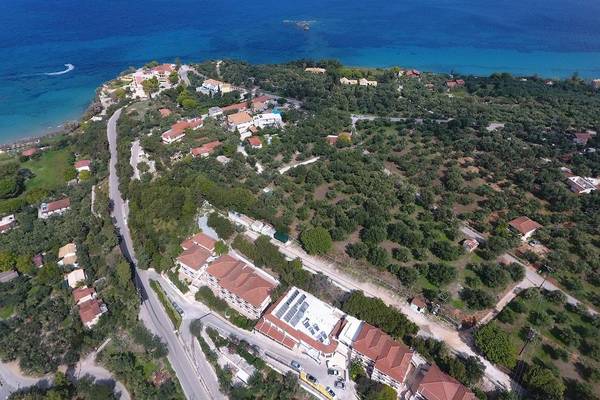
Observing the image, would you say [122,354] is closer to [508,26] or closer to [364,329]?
[364,329]

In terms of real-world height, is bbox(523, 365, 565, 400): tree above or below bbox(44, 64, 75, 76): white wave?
above

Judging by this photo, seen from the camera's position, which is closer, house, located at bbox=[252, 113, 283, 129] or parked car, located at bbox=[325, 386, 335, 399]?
parked car, located at bbox=[325, 386, 335, 399]

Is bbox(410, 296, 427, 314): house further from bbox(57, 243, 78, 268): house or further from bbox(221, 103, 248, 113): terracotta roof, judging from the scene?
bbox(221, 103, 248, 113): terracotta roof

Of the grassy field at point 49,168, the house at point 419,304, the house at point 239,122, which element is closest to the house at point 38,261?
the grassy field at point 49,168

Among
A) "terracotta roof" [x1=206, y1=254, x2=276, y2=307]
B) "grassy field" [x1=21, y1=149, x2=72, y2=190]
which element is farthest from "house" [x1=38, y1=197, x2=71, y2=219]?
"terracotta roof" [x1=206, y1=254, x2=276, y2=307]

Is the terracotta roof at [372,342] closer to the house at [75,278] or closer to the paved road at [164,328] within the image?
the paved road at [164,328]

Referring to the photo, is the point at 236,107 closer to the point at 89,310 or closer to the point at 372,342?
the point at 89,310
